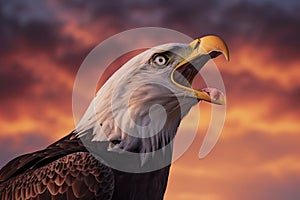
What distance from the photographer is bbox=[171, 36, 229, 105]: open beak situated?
55.3 ft

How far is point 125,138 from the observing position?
16875mm

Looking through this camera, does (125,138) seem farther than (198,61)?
No

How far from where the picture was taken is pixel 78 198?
1659 centimetres

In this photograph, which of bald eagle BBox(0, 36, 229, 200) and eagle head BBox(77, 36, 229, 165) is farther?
eagle head BBox(77, 36, 229, 165)

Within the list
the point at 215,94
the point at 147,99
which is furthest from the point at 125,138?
the point at 215,94

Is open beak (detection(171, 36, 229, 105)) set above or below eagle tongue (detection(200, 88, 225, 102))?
above

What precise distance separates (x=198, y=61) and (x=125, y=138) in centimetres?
127

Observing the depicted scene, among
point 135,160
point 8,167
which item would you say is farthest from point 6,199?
point 135,160

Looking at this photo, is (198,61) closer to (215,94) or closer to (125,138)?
(215,94)

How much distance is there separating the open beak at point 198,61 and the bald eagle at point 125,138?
0.04 ft

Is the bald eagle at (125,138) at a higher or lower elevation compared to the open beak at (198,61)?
lower

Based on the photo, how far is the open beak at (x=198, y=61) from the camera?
16.9 metres

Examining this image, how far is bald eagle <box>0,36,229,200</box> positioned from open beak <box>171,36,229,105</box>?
12mm

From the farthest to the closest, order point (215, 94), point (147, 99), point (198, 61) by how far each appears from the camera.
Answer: point (198, 61) < point (147, 99) < point (215, 94)
